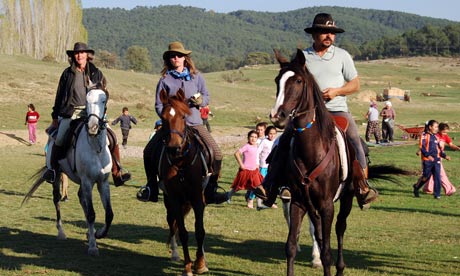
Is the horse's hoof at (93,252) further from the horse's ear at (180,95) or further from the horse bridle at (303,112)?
the horse bridle at (303,112)

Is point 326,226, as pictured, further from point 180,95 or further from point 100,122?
point 100,122

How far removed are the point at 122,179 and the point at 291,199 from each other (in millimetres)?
4291

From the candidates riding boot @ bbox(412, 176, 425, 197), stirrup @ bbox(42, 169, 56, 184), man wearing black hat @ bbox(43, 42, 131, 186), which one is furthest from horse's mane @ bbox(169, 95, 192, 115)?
riding boot @ bbox(412, 176, 425, 197)

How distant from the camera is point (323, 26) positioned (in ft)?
29.4

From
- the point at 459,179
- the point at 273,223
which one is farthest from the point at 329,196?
the point at 459,179

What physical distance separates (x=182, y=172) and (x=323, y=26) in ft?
8.72

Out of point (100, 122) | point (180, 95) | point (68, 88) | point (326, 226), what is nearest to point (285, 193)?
point (326, 226)

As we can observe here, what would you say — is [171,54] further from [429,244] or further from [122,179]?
[429,244]

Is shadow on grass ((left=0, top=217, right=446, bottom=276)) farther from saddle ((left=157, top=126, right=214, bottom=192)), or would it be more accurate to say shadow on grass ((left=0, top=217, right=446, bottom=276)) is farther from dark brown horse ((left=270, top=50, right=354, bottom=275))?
dark brown horse ((left=270, top=50, right=354, bottom=275))

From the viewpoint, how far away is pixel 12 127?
1684 inches

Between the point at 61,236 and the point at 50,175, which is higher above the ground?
the point at 50,175

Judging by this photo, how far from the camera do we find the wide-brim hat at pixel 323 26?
895 cm

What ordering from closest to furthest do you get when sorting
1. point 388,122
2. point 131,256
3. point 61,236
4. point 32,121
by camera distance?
point 131,256, point 61,236, point 388,122, point 32,121

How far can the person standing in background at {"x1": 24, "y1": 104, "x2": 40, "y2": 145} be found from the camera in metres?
34.7
